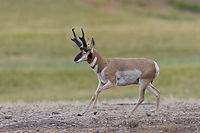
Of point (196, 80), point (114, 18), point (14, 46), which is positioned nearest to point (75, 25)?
point (114, 18)

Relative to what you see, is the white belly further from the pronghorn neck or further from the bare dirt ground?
the bare dirt ground

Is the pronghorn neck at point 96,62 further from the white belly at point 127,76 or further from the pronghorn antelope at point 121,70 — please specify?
the white belly at point 127,76

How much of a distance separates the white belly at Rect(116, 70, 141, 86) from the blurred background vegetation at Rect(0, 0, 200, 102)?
9209mm

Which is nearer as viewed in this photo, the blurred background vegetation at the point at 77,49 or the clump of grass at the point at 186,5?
the blurred background vegetation at the point at 77,49

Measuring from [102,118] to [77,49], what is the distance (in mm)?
28513

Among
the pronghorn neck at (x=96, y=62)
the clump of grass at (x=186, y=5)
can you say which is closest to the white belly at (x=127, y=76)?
the pronghorn neck at (x=96, y=62)

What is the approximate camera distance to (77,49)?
36.9m

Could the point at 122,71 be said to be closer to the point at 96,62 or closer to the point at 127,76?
the point at 127,76

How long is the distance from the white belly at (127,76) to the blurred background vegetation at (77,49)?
363 inches

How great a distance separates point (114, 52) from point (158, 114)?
1062 inches

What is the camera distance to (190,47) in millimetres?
37250

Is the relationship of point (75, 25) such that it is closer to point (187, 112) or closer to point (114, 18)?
point (114, 18)

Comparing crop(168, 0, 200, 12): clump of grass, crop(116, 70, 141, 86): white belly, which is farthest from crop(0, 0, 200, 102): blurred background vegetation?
crop(116, 70, 141, 86): white belly

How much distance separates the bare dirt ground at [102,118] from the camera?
24.5 ft
